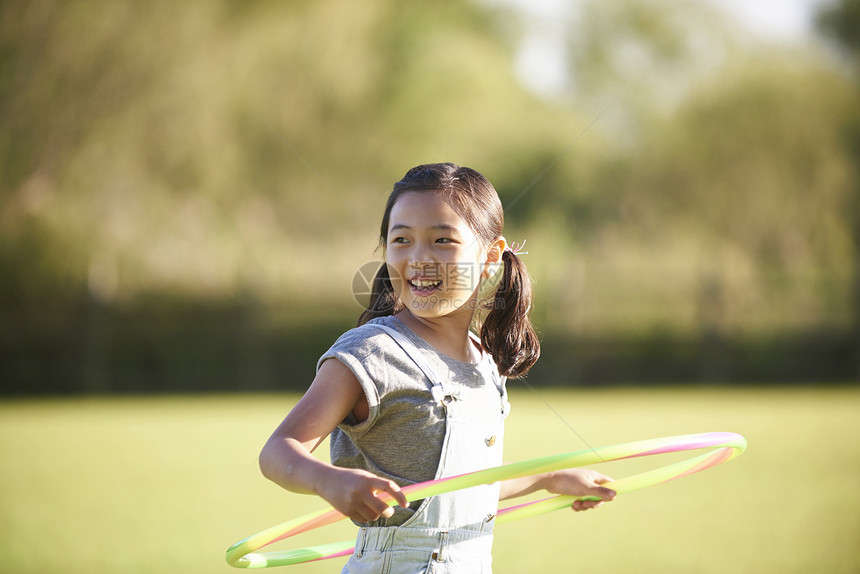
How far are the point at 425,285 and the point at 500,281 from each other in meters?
0.49

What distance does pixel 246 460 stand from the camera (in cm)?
792

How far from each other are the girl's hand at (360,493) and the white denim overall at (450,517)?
347mm

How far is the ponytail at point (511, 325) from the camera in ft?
8.30

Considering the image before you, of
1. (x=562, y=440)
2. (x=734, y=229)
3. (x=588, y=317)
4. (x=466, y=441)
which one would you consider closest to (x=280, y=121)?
(x=588, y=317)

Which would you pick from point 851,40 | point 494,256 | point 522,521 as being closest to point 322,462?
point 494,256

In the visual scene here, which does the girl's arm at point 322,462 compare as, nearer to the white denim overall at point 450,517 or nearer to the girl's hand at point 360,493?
the girl's hand at point 360,493

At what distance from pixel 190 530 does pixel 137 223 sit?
14121 millimetres

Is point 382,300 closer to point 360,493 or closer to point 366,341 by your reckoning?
point 366,341

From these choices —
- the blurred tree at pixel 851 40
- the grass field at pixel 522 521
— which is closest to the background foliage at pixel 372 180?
the blurred tree at pixel 851 40

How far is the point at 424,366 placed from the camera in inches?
82.6

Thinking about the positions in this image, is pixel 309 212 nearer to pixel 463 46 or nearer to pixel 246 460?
pixel 463 46

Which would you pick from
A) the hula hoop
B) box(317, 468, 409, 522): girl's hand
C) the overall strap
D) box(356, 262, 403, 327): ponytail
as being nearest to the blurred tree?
the hula hoop

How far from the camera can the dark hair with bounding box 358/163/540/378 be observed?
2281 millimetres

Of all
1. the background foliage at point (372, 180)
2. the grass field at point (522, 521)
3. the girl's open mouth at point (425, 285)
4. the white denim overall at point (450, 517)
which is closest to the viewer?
the white denim overall at point (450, 517)
